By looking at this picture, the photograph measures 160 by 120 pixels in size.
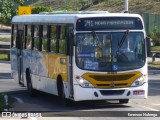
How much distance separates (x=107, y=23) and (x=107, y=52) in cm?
87

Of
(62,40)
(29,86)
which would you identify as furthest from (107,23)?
(29,86)

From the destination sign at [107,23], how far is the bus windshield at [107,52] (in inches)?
7.2

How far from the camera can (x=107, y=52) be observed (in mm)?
18547

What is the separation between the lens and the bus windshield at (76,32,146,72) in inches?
724

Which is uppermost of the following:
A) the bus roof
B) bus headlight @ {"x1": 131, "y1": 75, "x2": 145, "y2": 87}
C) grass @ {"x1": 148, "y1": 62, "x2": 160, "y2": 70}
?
the bus roof

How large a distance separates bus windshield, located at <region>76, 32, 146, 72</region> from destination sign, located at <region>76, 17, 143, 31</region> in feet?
0.60

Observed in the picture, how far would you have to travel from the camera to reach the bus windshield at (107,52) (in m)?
18.4

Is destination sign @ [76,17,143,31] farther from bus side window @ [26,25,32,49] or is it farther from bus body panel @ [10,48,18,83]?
bus body panel @ [10,48,18,83]

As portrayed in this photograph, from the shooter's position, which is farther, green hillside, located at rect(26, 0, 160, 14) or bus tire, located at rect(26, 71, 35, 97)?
green hillside, located at rect(26, 0, 160, 14)

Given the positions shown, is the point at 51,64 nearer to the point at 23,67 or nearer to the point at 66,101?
the point at 66,101

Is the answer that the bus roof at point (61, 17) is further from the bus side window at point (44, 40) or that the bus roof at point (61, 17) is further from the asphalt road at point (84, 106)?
the asphalt road at point (84, 106)

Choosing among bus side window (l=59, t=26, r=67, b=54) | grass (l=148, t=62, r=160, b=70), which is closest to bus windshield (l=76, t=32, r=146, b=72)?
bus side window (l=59, t=26, r=67, b=54)

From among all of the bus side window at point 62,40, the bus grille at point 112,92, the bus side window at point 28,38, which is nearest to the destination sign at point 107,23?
the bus side window at point 62,40

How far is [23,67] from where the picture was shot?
78.8 ft
